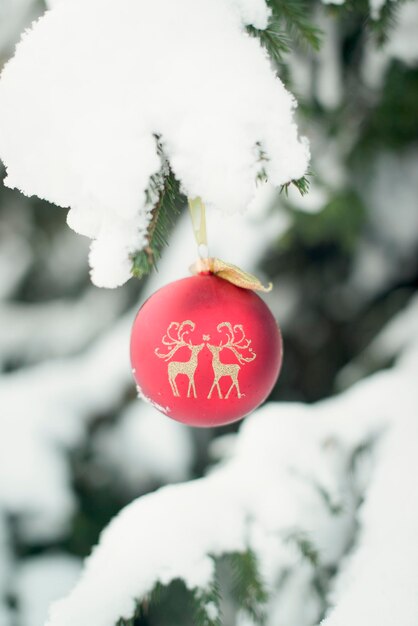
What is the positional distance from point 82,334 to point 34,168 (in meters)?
2.16

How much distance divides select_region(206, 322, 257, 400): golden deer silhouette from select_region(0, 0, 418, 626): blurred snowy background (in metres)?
0.73

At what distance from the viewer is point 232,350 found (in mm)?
982

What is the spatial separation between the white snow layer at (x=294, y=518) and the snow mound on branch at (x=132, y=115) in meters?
0.83

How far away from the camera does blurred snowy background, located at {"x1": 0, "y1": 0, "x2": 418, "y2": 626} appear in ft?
6.15

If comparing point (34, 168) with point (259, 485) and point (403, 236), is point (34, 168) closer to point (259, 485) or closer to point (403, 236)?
point (259, 485)

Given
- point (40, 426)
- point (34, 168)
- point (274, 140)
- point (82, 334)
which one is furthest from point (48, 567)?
point (274, 140)

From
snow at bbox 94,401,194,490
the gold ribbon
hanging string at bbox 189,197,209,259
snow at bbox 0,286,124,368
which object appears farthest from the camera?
snow at bbox 0,286,124,368

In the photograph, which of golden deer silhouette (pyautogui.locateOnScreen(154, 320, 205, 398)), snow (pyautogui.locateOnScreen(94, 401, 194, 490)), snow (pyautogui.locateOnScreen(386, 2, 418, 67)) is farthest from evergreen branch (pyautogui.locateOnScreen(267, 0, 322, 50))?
snow (pyautogui.locateOnScreen(94, 401, 194, 490))

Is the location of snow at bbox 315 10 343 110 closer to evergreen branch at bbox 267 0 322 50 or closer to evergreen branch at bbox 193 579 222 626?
evergreen branch at bbox 267 0 322 50

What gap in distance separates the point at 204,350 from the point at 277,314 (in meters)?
1.89

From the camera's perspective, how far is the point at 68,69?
0.87 m

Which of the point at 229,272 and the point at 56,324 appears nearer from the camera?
the point at 229,272

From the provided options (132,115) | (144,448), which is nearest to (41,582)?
(144,448)

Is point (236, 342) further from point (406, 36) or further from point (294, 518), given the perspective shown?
point (406, 36)
